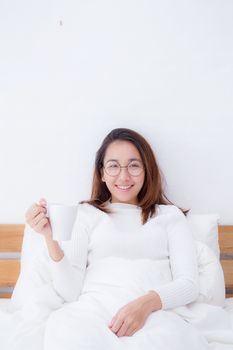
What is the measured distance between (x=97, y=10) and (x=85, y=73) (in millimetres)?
274

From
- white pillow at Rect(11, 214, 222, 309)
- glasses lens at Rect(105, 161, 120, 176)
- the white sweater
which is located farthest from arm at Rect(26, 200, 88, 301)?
glasses lens at Rect(105, 161, 120, 176)

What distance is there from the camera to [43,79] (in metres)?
1.66

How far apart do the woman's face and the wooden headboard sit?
42 centimetres

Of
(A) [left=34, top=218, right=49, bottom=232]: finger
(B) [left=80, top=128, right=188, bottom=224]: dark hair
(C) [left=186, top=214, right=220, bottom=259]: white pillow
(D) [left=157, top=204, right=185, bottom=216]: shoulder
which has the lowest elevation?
(C) [left=186, top=214, right=220, bottom=259]: white pillow

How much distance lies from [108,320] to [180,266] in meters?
0.33

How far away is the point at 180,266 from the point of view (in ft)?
Result: 4.19

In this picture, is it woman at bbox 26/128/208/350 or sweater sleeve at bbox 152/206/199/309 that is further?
sweater sleeve at bbox 152/206/199/309

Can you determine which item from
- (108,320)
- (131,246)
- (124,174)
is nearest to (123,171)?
(124,174)

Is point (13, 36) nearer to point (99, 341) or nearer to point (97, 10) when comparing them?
point (97, 10)

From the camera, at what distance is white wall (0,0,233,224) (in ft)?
5.43

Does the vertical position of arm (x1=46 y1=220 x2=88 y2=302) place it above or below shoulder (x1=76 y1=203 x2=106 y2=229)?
below

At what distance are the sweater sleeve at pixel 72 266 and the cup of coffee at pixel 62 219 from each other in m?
0.23

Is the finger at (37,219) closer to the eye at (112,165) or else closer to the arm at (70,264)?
the arm at (70,264)

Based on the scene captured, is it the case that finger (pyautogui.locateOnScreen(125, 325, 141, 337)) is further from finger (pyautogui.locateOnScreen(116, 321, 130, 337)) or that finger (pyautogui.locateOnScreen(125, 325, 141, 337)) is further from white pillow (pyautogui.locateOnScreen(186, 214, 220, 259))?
white pillow (pyautogui.locateOnScreen(186, 214, 220, 259))
